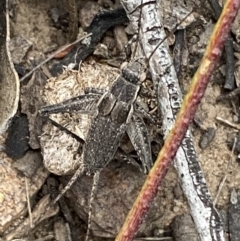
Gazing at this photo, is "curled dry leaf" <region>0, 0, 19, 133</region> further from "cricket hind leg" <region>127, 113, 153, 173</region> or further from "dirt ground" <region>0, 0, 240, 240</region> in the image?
"cricket hind leg" <region>127, 113, 153, 173</region>

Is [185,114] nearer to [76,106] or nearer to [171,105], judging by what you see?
[171,105]

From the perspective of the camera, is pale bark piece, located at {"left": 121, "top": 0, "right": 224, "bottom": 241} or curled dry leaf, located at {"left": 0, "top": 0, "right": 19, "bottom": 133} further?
curled dry leaf, located at {"left": 0, "top": 0, "right": 19, "bottom": 133}

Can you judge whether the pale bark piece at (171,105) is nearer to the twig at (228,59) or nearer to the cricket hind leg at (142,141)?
the cricket hind leg at (142,141)

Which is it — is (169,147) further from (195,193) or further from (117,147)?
(117,147)

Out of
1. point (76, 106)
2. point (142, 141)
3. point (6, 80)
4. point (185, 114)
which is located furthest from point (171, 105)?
point (185, 114)

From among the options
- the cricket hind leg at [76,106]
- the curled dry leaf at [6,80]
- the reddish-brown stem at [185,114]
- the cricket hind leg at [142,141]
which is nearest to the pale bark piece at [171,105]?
the cricket hind leg at [142,141]

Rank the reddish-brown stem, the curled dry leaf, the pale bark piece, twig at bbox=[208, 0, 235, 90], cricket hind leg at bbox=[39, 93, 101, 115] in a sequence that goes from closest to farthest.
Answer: the reddish-brown stem → the pale bark piece → the curled dry leaf → cricket hind leg at bbox=[39, 93, 101, 115] → twig at bbox=[208, 0, 235, 90]

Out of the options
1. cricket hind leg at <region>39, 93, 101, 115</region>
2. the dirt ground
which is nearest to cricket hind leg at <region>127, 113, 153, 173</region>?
the dirt ground
